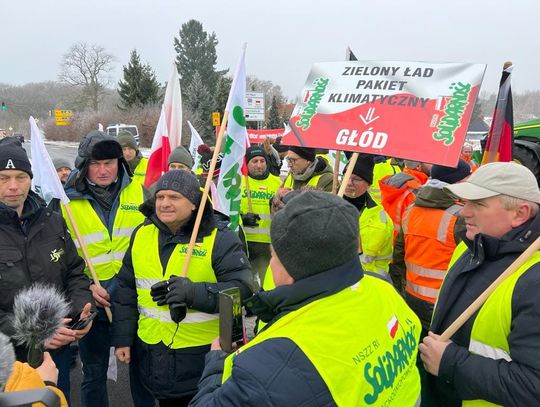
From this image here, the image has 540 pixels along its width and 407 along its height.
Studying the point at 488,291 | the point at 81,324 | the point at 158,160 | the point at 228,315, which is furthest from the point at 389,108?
the point at 81,324

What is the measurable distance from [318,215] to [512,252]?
3.34ft

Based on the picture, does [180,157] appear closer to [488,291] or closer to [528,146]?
[528,146]

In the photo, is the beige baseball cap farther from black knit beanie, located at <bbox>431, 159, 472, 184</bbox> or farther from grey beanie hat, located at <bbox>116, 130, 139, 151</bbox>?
grey beanie hat, located at <bbox>116, 130, 139, 151</bbox>

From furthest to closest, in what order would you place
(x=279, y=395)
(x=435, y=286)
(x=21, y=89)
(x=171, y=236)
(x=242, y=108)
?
(x=21, y=89) < (x=242, y=108) < (x=435, y=286) < (x=171, y=236) < (x=279, y=395)

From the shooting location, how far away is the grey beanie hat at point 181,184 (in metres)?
2.82

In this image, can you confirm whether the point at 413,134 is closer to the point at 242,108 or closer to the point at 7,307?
the point at 242,108

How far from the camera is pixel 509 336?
1693 mm

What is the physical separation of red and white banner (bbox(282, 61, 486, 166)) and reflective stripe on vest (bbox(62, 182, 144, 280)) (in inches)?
59.4

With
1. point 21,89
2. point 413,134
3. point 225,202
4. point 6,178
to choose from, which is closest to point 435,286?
point 413,134

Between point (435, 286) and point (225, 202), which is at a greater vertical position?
point (225, 202)

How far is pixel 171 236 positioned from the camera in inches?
111

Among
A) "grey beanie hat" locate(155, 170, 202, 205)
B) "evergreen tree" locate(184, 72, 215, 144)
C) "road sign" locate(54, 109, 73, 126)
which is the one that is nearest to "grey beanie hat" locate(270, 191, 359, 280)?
"grey beanie hat" locate(155, 170, 202, 205)

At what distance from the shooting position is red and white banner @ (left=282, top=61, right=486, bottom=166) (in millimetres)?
2373

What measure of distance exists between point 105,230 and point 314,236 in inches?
100
